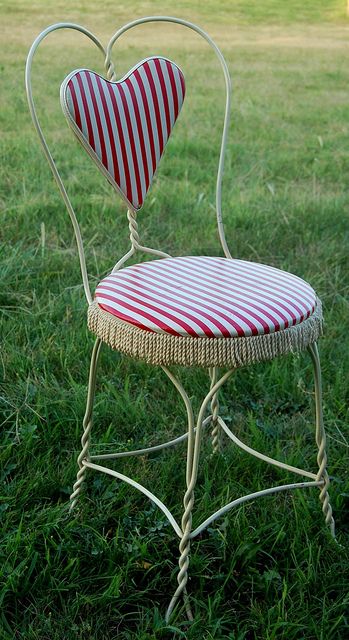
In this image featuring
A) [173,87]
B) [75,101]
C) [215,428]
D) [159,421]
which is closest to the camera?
[75,101]

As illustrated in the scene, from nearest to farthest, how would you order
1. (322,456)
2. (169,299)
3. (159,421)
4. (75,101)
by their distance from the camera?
1. (169,299)
2. (75,101)
3. (322,456)
4. (159,421)

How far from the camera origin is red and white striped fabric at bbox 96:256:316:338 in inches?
59.6

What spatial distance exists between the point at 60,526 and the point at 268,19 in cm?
806

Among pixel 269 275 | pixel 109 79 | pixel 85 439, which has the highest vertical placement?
pixel 109 79

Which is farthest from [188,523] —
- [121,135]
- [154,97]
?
[154,97]

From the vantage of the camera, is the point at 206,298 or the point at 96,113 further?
the point at 96,113

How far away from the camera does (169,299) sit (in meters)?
1.60

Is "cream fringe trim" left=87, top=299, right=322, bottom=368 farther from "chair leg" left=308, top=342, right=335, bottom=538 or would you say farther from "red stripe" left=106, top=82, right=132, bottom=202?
"red stripe" left=106, top=82, right=132, bottom=202

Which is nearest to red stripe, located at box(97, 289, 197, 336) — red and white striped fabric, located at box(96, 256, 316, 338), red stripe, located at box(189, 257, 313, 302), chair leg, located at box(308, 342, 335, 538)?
red and white striped fabric, located at box(96, 256, 316, 338)

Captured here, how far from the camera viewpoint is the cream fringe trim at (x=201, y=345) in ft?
4.91

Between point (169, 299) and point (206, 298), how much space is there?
7 cm

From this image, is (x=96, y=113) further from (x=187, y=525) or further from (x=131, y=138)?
(x=187, y=525)

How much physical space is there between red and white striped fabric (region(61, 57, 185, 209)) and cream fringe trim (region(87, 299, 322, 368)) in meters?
0.40

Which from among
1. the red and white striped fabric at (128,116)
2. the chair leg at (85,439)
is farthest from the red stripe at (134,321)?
the red and white striped fabric at (128,116)
